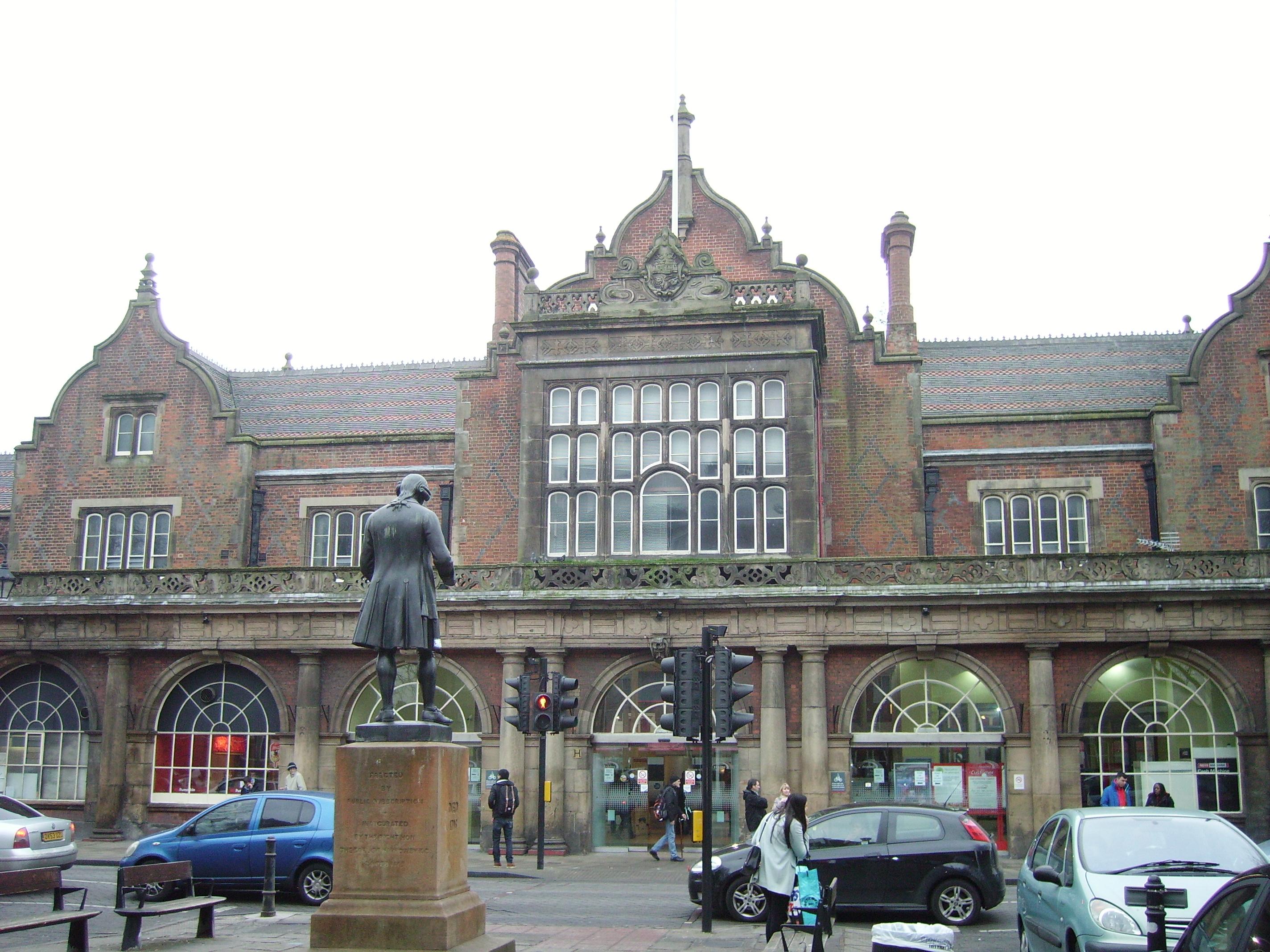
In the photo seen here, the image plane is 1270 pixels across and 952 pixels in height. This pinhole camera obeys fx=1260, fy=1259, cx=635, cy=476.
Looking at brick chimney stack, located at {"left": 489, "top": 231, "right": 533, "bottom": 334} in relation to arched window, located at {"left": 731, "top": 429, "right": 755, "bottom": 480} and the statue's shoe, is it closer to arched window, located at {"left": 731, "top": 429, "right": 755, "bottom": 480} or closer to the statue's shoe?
arched window, located at {"left": 731, "top": 429, "right": 755, "bottom": 480}

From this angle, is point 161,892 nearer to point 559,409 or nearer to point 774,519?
point 559,409

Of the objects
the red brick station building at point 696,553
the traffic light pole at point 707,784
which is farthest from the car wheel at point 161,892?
the red brick station building at point 696,553

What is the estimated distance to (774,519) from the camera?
27.5m

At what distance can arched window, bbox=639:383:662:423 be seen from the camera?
28.4m

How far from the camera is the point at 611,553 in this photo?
27.7 metres

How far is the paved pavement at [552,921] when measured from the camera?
13.5m

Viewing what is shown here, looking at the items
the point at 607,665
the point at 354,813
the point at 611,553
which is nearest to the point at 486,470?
the point at 611,553

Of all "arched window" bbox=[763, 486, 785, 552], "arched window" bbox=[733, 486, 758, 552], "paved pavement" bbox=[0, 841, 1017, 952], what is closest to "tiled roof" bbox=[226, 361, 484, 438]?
"arched window" bbox=[733, 486, 758, 552]

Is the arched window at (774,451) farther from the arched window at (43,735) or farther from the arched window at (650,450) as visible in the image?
the arched window at (43,735)

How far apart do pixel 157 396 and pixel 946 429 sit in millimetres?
20152

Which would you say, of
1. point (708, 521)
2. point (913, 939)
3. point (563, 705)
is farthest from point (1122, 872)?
point (708, 521)

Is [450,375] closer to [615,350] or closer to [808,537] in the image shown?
[615,350]

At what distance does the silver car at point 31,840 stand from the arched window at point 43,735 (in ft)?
33.6

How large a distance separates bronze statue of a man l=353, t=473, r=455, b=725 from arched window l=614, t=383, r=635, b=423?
1650cm
